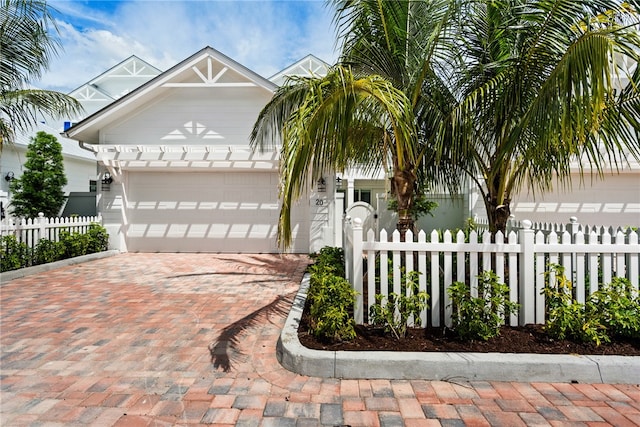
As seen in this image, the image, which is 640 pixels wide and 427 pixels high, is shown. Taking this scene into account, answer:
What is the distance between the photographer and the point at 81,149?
15172 mm

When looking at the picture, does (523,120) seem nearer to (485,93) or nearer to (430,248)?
(485,93)

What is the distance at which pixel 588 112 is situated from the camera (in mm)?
2746

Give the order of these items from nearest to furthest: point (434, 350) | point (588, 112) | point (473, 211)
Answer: point (588, 112)
point (434, 350)
point (473, 211)

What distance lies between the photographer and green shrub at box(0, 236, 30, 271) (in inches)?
264

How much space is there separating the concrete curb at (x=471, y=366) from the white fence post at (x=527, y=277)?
2.23 feet

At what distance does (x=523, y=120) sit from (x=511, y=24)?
4.22 feet

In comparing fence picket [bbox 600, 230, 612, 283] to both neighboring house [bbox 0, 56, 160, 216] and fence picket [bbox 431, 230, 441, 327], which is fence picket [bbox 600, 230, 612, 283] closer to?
fence picket [bbox 431, 230, 441, 327]

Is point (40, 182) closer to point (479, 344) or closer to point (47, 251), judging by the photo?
point (47, 251)

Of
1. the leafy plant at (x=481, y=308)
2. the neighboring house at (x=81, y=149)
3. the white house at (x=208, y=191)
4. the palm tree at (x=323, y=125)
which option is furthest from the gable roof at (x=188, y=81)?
the leafy plant at (x=481, y=308)

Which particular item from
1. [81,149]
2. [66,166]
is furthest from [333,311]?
[81,149]

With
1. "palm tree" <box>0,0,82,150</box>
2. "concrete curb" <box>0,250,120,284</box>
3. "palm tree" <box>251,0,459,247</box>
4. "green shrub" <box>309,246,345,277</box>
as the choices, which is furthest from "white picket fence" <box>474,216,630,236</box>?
"palm tree" <box>0,0,82,150</box>

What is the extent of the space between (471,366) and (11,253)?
846cm

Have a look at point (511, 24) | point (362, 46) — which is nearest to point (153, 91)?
point (362, 46)

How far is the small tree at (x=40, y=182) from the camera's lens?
421 inches
